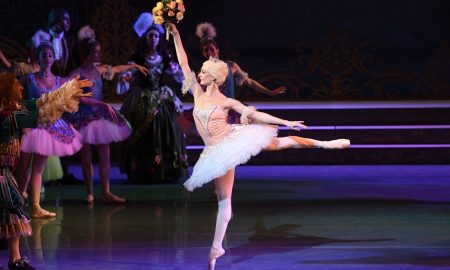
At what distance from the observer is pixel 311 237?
648 cm

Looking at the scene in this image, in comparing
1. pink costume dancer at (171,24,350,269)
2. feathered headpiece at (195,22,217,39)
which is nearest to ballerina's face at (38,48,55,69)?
feathered headpiece at (195,22,217,39)

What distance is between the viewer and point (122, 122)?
27.0 ft

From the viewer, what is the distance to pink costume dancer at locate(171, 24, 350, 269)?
17.6ft

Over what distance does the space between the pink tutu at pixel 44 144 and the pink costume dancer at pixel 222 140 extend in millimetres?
1956

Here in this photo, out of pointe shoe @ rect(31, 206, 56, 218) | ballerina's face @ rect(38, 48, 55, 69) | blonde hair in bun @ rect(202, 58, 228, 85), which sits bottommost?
pointe shoe @ rect(31, 206, 56, 218)

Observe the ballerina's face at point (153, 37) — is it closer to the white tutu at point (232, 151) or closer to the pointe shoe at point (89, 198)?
the pointe shoe at point (89, 198)

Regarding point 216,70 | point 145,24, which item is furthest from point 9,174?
point 145,24

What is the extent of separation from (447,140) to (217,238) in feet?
19.7

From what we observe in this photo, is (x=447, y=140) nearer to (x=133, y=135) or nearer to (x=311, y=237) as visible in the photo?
(x=133, y=135)

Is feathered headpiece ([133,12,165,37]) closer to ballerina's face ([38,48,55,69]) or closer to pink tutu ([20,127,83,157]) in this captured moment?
ballerina's face ([38,48,55,69])

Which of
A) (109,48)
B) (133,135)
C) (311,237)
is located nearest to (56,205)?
(133,135)

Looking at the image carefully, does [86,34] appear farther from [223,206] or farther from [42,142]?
[223,206]

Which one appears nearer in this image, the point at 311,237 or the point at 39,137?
the point at 311,237

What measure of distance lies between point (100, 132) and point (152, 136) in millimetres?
1496
